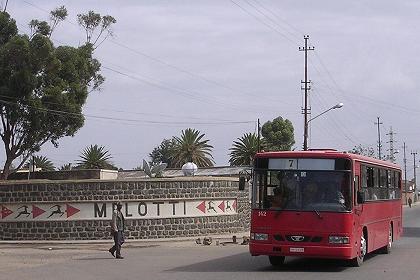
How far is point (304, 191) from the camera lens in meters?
16.3

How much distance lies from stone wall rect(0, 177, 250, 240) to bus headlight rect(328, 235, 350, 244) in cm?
1517

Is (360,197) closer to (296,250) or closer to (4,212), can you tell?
(296,250)

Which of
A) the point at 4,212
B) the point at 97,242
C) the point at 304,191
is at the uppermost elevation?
the point at 304,191

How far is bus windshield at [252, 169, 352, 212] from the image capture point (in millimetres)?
16094

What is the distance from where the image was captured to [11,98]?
3994 cm

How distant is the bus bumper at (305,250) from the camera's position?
1588cm

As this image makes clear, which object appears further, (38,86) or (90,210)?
(38,86)

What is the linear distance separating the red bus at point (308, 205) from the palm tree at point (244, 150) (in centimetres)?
5543

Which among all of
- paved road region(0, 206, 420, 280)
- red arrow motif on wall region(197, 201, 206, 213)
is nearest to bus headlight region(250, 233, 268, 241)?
paved road region(0, 206, 420, 280)

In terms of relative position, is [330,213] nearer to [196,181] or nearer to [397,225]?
[397,225]

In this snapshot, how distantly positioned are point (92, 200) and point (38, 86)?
514 inches

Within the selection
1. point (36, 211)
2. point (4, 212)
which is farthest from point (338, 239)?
point (4, 212)

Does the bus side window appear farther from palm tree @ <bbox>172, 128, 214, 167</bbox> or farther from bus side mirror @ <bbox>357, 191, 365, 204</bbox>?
palm tree @ <bbox>172, 128, 214, 167</bbox>

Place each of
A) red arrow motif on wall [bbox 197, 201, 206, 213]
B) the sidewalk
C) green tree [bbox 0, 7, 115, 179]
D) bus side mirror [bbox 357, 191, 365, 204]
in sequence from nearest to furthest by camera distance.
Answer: bus side mirror [bbox 357, 191, 365, 204], the sidewalk, red arrow motif on wall [bbox 197, 201, 206, 213], green tree [bbox 0, 7, 115, 179]
